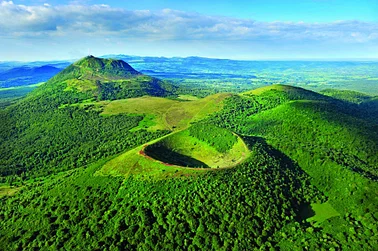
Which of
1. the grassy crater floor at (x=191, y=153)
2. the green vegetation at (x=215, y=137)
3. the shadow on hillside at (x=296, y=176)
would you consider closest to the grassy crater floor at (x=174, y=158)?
the grassy crater floor at (x=191, y=153)

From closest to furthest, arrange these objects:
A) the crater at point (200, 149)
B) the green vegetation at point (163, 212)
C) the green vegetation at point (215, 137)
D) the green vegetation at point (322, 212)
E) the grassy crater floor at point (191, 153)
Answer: the green vegetation at point (163, 212), the green vegetation at point (322, 212), the grassy crater floor at point (191, 153), the crater at point (200, 149), the green vegetation at point (215, 137)

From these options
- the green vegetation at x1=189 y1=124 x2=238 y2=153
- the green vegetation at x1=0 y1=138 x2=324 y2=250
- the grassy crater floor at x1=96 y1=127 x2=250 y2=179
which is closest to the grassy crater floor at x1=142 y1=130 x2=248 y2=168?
the grassy crater floor at x1=96 y1=127 x2=250 y2=179

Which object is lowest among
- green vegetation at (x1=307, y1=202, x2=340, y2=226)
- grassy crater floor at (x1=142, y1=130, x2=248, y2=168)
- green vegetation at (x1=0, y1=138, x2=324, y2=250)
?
green vegetation at (x1=307, y1=202, x2=340, y2=226)

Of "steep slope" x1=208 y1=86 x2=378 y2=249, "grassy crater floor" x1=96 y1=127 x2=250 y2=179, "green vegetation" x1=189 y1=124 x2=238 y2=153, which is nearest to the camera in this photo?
"steep slope" x1=208 y1=86 x2=378 y2=249

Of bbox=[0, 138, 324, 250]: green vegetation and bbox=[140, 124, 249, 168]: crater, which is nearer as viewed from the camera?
bbox=[0, 138, 324, 250]: green vegetation

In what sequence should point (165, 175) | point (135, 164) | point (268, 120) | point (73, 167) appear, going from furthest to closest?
1. point (268, 120)
2. point (73, 167)
3. point (135, 164)
4. point (165, 175)

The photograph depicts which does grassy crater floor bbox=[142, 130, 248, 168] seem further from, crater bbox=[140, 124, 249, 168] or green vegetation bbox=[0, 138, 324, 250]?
green vegetation bbox=[0, 138, 324, 250]

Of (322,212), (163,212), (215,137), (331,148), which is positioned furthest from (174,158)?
(331,148)

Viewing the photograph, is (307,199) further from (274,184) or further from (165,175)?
(165,175)

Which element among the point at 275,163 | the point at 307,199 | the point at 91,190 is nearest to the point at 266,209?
the point at 307,199

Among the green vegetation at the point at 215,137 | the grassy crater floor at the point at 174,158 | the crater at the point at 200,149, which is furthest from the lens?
the green vegetation at the point at 215,137

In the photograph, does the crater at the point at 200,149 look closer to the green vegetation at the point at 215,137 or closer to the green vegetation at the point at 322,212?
the green vegetation at the point at 215,137
